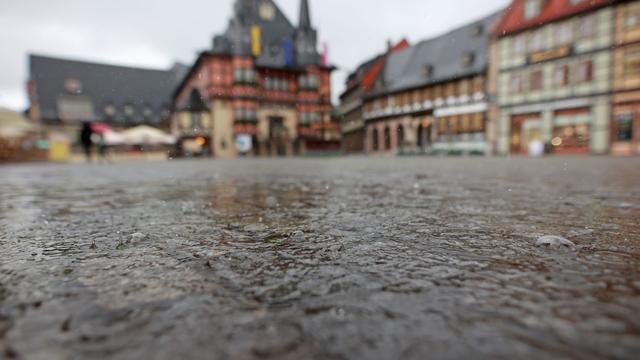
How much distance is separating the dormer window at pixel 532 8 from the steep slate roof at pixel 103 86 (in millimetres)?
33452

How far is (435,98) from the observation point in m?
27.2

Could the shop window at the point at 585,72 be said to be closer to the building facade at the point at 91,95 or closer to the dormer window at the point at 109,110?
the building facade at the point at 91,95

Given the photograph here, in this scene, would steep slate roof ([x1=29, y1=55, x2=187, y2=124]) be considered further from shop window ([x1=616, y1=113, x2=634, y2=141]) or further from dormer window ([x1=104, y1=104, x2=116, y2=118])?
shop window ([x1=616, y1=113, x2=634, y2=141])

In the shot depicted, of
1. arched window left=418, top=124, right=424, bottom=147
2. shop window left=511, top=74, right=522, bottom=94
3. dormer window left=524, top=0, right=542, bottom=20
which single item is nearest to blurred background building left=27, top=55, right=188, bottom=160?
arched window left=418, top=124, right=424, bottom=147

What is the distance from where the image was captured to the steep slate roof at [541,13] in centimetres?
1966

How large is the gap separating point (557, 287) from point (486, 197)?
6.98ft

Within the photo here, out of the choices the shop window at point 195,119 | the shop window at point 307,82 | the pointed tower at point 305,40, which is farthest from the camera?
the pointed tower at point 305,40

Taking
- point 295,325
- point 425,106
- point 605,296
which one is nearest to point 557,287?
point 605,296

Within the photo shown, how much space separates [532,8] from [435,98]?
7764 mm

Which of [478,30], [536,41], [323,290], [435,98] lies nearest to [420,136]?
[435,98]

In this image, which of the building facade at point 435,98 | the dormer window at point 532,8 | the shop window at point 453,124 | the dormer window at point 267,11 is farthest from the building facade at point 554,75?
the dormer window at point 267,11

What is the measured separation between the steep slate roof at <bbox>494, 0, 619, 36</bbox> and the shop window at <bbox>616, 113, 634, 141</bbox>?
18.5 ft

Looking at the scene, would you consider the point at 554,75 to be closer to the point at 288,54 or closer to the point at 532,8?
the point at 532,8

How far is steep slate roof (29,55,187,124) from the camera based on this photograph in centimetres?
3597
